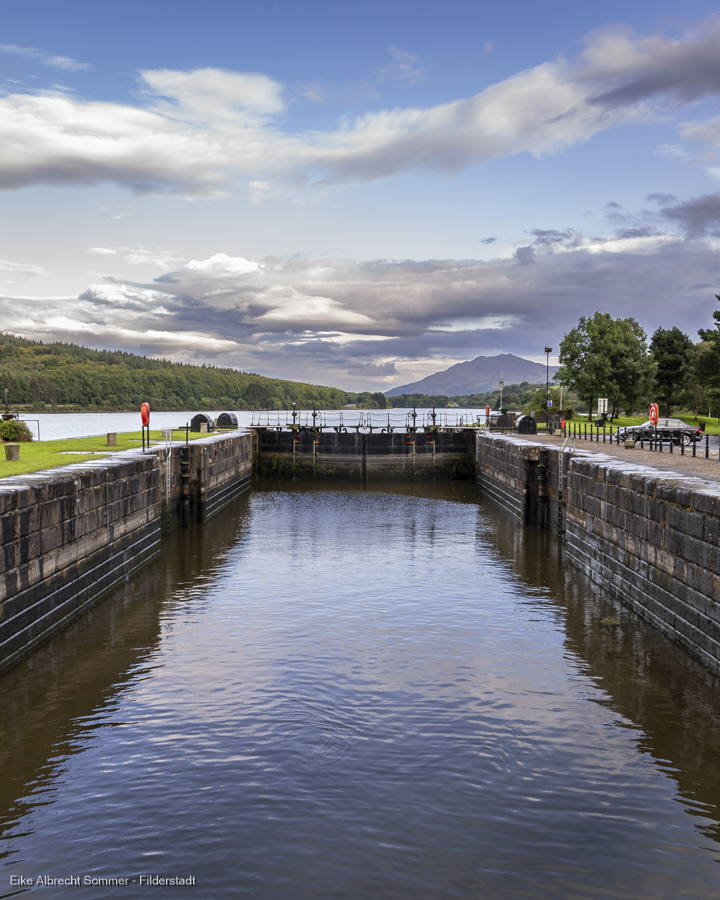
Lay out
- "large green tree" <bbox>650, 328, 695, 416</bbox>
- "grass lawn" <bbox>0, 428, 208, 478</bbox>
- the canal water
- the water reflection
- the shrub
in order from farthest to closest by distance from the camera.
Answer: "large green tree" <bbox>650, 328, 695, 416</bbox>
the shrub
"grass lawn" <bbox>0, 428, 208, 478</bbox>
the water reflection
the canal water

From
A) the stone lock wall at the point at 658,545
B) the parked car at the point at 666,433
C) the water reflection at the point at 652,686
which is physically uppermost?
the parked car at the point at 666,433

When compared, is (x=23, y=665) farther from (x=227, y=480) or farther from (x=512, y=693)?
(x=227, y=480)

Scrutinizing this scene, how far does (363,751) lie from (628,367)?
78.1 metres

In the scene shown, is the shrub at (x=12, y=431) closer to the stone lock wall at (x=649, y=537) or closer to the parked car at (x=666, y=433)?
the stone lock wall at (x=649, y=537)

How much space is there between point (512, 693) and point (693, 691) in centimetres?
282

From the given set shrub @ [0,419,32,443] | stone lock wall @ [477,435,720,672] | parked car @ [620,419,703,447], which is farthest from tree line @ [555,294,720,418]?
shrub @ [0,419,32,443]

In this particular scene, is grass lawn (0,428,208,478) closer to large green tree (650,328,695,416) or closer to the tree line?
the tree line

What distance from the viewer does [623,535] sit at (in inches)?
675

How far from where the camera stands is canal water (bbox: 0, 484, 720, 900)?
6699mm

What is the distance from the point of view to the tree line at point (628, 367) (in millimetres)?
79875

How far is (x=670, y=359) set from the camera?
92562 mm

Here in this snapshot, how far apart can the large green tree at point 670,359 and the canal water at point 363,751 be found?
8432 cm

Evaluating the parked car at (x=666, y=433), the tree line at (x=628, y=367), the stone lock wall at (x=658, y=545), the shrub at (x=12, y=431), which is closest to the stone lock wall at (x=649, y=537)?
the stone lock wall at (x=658, y=545)

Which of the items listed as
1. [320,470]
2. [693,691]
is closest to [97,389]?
[320,470]
